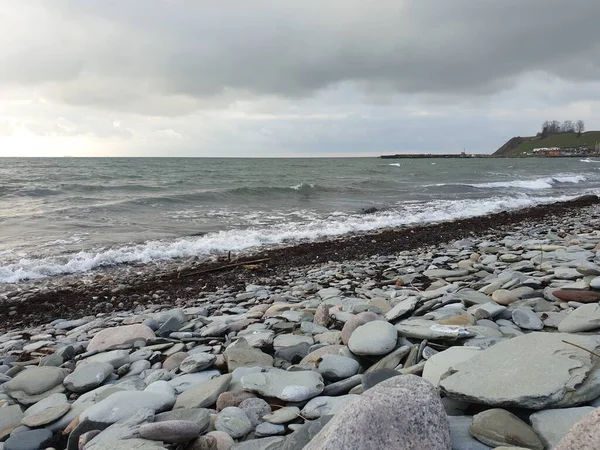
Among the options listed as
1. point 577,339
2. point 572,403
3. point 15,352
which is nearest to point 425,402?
point 572,403

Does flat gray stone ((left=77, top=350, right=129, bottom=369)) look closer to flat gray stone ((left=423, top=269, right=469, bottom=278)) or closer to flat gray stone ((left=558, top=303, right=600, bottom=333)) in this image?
flat gray stone ((left=558, top=303, right=600, bottom=333))

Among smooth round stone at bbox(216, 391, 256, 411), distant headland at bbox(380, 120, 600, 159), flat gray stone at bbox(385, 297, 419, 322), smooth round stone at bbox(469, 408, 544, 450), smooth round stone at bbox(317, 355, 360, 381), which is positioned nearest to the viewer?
smooth round stone at bbox(469, 408, 544, 450)

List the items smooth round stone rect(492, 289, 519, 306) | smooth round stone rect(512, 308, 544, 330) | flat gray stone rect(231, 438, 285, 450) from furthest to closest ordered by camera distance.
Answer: smooth round stone rect(492, 289, 519, 306), smooth round stone rect(512, 308, 544, 330), flat gray stone rect(231, 438, 285, 450)

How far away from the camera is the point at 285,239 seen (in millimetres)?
11164

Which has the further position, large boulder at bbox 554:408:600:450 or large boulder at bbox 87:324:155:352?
large boulder at bbox 87:324:155:352

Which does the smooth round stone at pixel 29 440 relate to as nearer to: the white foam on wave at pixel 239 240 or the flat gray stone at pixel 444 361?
the flat gray stone at pixel 444 361

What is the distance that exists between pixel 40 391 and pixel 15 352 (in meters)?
1.72

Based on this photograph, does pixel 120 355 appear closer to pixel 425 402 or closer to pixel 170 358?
pixel 170 358

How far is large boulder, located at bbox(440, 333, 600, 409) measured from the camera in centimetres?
191

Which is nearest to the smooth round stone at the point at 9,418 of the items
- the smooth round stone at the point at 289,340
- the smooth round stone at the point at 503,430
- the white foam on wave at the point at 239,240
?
the smooth round stone at the point at 289,340

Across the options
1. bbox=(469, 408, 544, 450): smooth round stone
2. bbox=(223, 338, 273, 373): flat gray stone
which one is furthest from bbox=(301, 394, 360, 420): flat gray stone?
bbox=(223, 338, 273, 373): flat gray stone

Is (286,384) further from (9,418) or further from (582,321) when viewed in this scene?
(582,321)

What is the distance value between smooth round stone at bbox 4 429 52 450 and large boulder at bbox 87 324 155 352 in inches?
64.4

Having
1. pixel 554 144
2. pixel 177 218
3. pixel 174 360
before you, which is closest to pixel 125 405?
pixel 174 360
